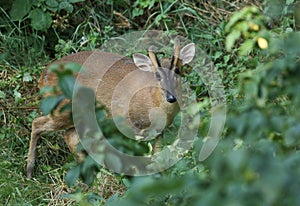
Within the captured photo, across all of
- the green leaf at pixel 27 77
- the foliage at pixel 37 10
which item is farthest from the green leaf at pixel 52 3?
the green leaf at pixel 27 77

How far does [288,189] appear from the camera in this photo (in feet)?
6.25

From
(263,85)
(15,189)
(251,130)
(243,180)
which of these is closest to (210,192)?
(243,180)

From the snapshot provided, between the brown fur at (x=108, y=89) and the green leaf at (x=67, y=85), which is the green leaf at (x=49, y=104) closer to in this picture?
the green leaf at (x=67, y=85)

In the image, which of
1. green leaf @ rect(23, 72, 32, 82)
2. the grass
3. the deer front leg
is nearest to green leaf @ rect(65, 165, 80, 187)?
the grass

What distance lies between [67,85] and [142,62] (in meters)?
3.79

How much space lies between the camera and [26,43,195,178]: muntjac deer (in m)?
6.17

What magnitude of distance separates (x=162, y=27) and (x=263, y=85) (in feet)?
16.5

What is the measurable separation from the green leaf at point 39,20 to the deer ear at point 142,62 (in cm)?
120

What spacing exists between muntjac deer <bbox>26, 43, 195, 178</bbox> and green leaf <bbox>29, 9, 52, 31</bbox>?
0.77 metres

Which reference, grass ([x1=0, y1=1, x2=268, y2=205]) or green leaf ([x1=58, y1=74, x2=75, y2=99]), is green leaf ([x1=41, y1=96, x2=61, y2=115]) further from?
grass ([x1=0, y1=1, x2=268, y2=205])

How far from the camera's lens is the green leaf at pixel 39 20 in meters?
7.09

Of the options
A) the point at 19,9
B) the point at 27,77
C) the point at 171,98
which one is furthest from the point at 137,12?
the point at 171,98

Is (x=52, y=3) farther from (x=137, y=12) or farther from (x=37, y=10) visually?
(x=137, y=12)

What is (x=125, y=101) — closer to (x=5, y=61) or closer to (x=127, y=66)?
(x=127, y=66)
